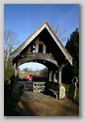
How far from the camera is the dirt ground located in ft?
13.0

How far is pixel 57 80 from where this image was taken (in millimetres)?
4297

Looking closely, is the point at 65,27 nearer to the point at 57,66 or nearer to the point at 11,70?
the point at 57,66

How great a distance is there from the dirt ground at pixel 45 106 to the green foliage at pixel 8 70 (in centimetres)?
44

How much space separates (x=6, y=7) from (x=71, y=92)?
184 centimetres

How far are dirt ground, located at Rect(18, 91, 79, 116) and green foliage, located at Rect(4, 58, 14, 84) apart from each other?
441 mm

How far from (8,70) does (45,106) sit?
35.4 inches

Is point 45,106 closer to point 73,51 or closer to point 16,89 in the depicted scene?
point 16,89

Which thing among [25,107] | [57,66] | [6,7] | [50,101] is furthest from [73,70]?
[6,7]

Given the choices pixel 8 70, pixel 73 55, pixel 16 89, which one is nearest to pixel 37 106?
pixel 16 89

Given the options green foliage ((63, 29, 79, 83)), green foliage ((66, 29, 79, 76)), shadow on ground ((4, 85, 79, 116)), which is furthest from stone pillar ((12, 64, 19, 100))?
green foliage ((66, 29, 79, 76))

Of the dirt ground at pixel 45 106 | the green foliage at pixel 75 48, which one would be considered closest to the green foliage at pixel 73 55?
the green foliage at pixel 75 48

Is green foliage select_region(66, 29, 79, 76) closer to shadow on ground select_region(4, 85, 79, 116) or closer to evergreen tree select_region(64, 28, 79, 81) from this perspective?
evergreen tree select_region(64, 28, 79, 81)

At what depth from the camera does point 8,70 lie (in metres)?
3.95

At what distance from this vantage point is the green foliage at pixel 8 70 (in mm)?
3908
